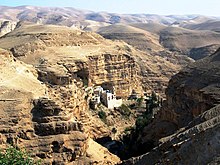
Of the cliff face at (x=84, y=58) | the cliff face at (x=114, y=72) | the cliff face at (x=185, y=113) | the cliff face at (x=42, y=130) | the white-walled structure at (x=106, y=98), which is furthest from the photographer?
the cliff face at (x=114, y=72)

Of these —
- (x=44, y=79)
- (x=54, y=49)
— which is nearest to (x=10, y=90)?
(x=44, y=79)

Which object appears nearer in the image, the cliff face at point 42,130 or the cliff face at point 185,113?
the cliff face at point 185,113

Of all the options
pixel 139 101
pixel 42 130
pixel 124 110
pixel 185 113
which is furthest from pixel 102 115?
pixel 42 130

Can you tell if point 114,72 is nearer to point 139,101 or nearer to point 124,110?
point 139,101

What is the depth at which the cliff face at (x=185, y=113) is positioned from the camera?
19.9 meters

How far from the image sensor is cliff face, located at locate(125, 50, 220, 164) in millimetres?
19894

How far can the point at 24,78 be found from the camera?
32156 millimetres

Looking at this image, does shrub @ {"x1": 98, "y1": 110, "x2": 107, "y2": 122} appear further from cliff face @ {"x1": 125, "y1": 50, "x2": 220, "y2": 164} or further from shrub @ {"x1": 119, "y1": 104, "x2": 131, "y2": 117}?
cliff face @ {"x1": 125, "y1": 50, "x2": 220, "y2": 164}

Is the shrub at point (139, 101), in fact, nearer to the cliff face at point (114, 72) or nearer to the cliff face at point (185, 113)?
the cliff face at point (114, 72)

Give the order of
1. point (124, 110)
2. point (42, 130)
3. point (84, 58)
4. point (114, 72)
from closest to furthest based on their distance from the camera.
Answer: point (42, 130)
point (124, 110)
point (84, 58)
point (114, 72)

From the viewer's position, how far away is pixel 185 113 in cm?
3397

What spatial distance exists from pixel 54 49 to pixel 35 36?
6160mm

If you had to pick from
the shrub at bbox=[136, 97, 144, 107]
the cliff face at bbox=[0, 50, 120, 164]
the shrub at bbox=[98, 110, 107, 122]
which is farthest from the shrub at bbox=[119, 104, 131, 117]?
the cliff face at bbox=[0, 50, 120, 164]

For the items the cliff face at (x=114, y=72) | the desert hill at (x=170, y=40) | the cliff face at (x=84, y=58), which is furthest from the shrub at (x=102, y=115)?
the desert hill at (x=170, y=40)
